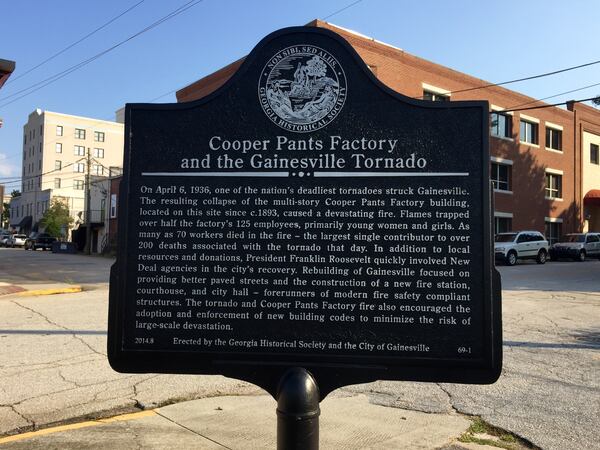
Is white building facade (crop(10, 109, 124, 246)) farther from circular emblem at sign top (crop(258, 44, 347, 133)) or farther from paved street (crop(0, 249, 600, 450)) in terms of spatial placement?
circular emblem at sign top (crop(258, 44, 347, 133))

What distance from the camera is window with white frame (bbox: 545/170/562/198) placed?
128 feet

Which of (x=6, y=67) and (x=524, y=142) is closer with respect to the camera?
(x=6, y=67)

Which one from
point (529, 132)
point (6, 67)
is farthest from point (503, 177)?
point (6, 67)

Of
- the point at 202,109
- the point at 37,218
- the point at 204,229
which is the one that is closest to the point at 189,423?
the point at 204,229

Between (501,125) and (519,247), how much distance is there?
1108cm

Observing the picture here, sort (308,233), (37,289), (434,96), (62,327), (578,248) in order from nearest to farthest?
(308,233) → (62,327) → (37,289) → (434,96) → (578,248)

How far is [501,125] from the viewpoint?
116 ft

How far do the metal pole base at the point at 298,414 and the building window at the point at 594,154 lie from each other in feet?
155

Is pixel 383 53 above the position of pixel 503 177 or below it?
above

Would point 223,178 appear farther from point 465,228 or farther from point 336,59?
point 465,228

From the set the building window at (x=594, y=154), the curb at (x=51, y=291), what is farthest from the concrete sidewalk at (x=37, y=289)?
the building window at (x=594, y=154)

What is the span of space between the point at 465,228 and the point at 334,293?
752 millimetres

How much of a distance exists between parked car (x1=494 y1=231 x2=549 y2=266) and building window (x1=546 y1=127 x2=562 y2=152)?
12.7 metres

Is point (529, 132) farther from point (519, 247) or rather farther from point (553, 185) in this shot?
point (519, 247)
